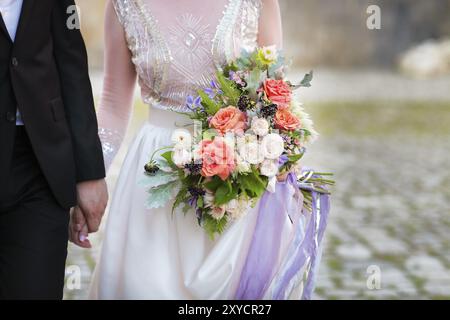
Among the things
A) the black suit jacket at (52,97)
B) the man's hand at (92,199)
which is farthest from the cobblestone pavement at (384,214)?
the black suit jacket at (52,97)

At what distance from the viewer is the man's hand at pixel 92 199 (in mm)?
3078

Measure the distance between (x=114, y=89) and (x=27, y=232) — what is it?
2.93 ft

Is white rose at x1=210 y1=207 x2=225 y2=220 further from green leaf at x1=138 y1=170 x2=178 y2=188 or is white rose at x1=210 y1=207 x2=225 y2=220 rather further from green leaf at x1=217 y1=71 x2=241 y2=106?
green leaf at x1=217 y1=71 x2=241 y2=106

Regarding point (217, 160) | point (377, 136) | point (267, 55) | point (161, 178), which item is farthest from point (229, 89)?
point (377, 136)

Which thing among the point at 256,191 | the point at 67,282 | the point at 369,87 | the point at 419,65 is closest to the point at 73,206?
the point at 256,191

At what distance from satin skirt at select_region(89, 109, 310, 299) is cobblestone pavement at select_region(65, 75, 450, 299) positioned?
6.19 feet

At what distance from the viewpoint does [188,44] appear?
Answer: 3307 mm

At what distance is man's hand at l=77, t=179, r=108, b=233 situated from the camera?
3078 millimetres

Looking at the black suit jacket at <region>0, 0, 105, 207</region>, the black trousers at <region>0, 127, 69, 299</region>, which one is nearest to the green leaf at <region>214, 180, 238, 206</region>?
the black suit jacket at <region>0, 0, 105, 207</region>

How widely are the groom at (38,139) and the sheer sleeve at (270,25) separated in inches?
32.8

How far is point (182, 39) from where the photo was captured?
130 inches

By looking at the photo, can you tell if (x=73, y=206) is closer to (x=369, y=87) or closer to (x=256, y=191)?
(x=256, y=191)

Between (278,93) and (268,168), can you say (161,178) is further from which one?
(278,93)

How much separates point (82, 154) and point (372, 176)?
6.67 metres
